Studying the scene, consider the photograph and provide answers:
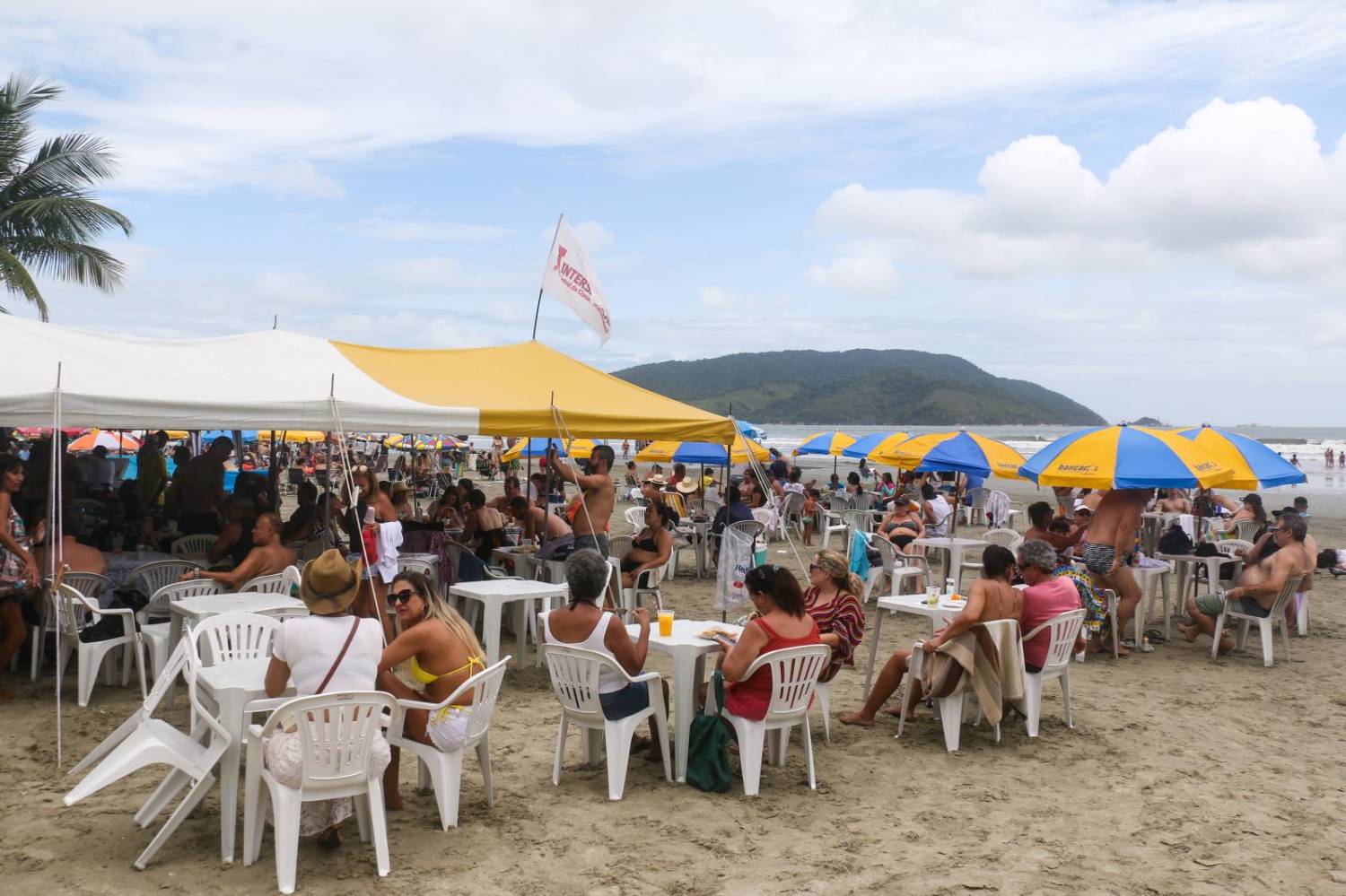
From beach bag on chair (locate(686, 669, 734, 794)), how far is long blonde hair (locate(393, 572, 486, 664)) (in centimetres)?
111

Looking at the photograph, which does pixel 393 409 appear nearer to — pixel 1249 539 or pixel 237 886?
pixel 237 886

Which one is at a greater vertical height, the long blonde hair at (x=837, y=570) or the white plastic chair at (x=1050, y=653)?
the long blonde hair at (x=837, y=570)

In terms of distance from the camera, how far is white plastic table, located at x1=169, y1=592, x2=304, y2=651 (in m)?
5.36

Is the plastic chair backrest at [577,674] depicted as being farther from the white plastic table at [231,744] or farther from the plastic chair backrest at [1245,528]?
the plastic chair backrest at [1245,528]

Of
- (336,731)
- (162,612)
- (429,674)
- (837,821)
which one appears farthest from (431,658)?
(162,612)

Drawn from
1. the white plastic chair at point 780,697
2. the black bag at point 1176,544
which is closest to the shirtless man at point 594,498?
the white plastic chair at point 780,697

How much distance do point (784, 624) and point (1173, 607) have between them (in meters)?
6.74

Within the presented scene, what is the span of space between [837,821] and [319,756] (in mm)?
2119

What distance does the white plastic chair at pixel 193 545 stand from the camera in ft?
26.9

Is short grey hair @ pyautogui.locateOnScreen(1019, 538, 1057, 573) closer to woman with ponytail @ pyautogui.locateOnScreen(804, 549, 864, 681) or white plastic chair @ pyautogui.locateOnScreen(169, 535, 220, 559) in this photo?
woman with ponytail @ pyautogui.locateOnScreen(804, 549, 864, 681)

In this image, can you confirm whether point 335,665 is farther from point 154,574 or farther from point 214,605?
point 154,574

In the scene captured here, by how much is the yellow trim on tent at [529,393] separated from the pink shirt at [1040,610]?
2638 millimetres

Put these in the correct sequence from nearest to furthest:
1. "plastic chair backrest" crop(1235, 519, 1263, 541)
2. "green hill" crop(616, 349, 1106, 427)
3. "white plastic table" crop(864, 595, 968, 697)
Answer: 1. "white plastic table" crop(864, 595, 968, 697)
2. "plastic chair backrest" crop(1235, 519, 1263, 541)
3. "green hill" crop(616, 349, 1106, 427)

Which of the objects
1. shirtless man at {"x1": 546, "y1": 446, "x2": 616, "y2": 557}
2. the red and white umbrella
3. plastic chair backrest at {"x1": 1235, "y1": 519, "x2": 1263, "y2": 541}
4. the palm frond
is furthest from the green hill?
shirtless man at {"x1": 546, "y1": 446, "x2": 616, "y2": 557}
